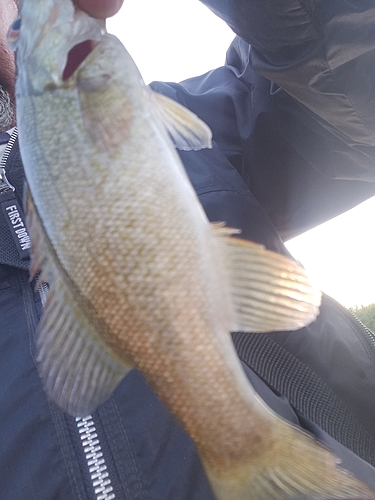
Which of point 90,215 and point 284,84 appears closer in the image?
point 90,215

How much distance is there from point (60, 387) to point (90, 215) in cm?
31

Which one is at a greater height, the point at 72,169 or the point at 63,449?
the point at 72,169

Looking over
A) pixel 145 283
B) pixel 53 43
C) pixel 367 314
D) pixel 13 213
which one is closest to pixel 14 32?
pixel 53 43

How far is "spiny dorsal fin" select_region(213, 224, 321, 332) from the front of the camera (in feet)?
2.14

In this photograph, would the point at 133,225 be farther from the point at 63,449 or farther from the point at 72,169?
the point at 63,449

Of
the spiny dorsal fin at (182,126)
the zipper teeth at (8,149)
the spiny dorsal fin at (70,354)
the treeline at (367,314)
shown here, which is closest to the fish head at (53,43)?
the spiny dorsal fin at (182,126)

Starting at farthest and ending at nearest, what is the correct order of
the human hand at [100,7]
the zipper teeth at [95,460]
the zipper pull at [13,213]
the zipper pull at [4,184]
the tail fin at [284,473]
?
the zipper pull at [4,184] < the zipper pull at [13,213] < the zipper teeth at [95,460] < the human hand at [100,7] < the tail fin at [284,473]

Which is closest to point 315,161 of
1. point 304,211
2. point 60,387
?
point 304,211

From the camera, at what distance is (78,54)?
2.44ft

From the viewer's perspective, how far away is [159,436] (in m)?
0.90

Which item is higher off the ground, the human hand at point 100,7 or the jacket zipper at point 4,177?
the human hand at point 100,7

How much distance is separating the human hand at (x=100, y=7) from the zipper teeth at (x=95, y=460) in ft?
2.89

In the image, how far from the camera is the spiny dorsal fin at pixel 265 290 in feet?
2.14

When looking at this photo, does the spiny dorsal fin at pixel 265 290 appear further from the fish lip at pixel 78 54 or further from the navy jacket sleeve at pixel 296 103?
the navy jacket sleeve at pixel 296 103
